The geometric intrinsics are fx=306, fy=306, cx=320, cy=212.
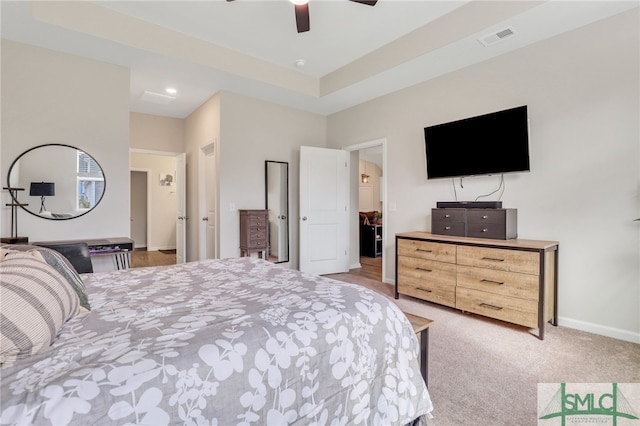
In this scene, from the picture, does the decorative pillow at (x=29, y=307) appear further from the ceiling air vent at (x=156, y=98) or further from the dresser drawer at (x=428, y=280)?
the ceiling air vent at (x=156, y=98)

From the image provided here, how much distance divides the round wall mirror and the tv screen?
3.87 meters

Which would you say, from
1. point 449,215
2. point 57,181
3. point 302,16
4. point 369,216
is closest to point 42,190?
point 57,181

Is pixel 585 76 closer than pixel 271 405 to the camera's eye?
No

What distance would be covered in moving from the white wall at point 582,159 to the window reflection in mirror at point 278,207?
270 centimetres

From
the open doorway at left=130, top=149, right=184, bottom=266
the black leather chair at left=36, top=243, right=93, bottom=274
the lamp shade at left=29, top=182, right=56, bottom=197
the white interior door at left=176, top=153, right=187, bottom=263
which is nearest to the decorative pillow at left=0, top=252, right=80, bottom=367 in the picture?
the black leather chair at left=36, top=243, right=93, bottom=274

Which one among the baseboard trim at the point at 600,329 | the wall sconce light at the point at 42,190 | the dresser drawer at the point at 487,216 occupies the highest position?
the wall sconce light at the point at 42,190

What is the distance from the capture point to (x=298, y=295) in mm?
1412

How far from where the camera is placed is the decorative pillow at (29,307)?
83 centimetres

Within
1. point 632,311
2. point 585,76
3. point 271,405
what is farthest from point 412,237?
point 271,405

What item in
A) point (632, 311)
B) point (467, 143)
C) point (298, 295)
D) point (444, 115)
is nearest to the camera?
point (298, 295)

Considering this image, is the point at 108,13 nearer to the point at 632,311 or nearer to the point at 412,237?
the point at 412,237

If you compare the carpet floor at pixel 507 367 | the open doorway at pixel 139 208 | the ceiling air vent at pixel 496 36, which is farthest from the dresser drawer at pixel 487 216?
the open doorway at pixel 139 208

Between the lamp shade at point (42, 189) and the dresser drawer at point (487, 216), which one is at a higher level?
the lamp shade at point (42, 189)

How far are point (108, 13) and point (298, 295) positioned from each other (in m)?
3.35
